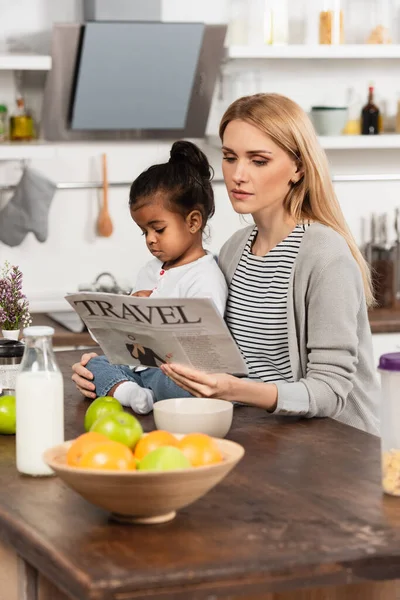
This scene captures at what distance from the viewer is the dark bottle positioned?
454 centimetres

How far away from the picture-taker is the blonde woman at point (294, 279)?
7.11ft

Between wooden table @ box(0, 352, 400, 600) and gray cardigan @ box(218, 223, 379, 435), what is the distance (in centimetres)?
27

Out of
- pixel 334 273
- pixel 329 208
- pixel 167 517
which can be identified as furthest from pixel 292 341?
pixel 167 517

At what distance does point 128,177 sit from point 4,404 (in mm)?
2590

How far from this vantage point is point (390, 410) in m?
1.65

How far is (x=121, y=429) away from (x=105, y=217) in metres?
2.92

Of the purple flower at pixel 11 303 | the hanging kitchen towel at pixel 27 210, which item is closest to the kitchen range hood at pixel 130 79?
the hanging kitchen towel at pixel 27 210

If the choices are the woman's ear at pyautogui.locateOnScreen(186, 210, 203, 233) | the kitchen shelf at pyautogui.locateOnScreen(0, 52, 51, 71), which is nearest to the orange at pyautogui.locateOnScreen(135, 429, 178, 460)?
the woman's ear at pyautogui.locateOnScreen(186, 210, 203, 233)

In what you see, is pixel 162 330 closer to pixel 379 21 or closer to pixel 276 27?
pixel 276 27

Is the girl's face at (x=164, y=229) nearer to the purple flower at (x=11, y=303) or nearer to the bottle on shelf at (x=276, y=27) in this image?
the purple flower at (x=11, y=303)

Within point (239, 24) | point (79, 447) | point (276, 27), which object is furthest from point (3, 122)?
point (79, 447)

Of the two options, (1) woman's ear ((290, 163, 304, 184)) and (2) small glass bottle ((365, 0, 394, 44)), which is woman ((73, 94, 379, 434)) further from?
(2) small glass bottle ((365, 0, 394, 44))

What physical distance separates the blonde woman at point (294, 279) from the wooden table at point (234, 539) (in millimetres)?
323

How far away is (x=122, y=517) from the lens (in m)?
1.47
